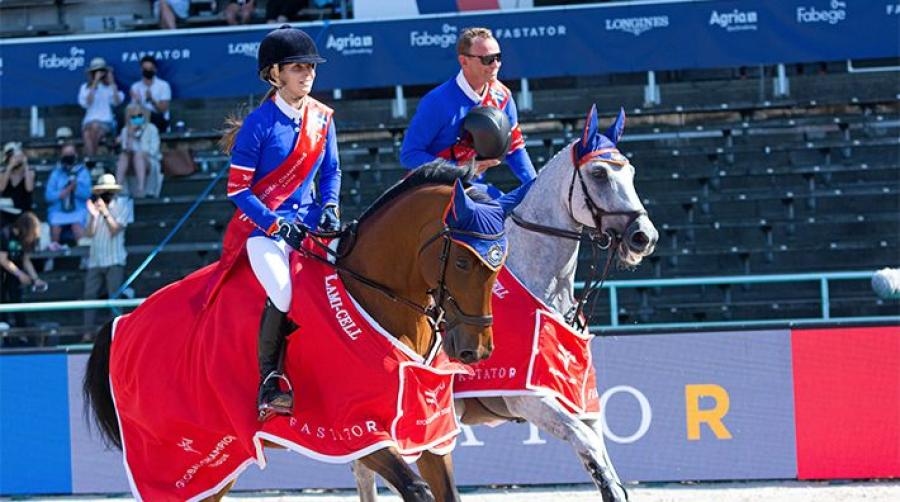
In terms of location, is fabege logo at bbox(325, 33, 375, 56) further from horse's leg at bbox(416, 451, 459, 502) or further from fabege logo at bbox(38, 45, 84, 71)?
horse's leg at bbox(416, 451, 459, 502)

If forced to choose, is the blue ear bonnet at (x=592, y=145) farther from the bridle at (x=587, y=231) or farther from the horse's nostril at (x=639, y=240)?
the horse's nostril at (x=639, y=240)

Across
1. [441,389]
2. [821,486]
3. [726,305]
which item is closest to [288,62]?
[441,389]

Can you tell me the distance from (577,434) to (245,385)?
154 cm

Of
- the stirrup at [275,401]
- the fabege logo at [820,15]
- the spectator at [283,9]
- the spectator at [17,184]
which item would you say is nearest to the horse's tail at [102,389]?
the stirrup at [275,401]

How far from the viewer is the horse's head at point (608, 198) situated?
6617 mm

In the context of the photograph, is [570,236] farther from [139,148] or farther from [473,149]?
[139,148]

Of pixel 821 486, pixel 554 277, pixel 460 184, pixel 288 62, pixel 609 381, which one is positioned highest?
pixel 288 62

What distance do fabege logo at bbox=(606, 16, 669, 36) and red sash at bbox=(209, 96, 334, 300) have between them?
8958 millimetres

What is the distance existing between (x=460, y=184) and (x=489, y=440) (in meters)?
4.67

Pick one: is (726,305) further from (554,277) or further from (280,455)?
(554,277)

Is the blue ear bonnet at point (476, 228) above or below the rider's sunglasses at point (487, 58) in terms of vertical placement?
A: below

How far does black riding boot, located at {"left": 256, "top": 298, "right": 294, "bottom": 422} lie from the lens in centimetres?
596

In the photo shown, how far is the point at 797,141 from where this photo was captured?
49.7 feet

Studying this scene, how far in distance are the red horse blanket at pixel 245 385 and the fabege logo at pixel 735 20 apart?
9273 millimetres
